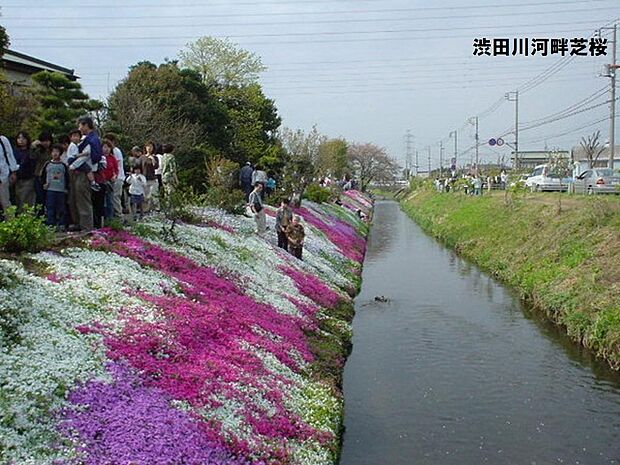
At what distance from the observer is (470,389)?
1396 cm

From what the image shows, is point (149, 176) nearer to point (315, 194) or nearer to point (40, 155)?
point (40, 155)

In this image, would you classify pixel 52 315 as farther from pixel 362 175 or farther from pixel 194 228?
pixel 362 175

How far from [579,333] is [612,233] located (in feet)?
23.5

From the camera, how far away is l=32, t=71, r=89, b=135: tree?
24.7 m

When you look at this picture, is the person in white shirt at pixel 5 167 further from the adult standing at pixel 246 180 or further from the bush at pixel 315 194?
the bush at pixel 315 194

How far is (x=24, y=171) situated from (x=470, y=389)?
10.8 meters

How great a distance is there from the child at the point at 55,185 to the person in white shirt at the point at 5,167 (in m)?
0.68

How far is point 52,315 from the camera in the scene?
9.30 meters

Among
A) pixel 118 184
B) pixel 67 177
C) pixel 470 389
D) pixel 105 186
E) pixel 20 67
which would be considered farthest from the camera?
pixel 20 67

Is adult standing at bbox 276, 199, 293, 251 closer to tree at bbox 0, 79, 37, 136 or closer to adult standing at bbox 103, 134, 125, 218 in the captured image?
adult standing at bbox 103, 134, 125, 218

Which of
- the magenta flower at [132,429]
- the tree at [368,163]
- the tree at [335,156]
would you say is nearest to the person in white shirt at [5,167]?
the magenta flower at [132,429]

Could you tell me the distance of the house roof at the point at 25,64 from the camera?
3409cm

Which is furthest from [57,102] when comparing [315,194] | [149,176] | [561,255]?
[315,194]

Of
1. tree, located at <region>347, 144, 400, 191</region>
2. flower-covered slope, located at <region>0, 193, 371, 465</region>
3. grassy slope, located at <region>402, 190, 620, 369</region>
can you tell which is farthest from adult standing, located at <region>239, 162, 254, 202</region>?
tree, located at <region>347, 144, 400, 191</region>
